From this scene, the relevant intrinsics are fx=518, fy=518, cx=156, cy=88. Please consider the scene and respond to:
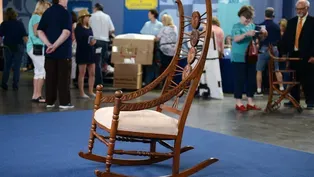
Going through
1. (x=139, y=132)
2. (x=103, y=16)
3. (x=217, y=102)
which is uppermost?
(x=103, y=16)

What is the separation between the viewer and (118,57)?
8.95 metres

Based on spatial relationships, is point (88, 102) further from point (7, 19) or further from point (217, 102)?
point (7, 19)

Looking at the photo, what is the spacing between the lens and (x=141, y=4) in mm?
11547

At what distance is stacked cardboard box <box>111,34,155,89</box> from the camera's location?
8922mm

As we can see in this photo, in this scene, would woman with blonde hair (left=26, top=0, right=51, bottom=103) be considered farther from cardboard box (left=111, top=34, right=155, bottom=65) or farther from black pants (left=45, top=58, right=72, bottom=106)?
cardboard box (left=111, top=34, right=155, bottom=65)

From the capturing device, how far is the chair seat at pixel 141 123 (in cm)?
292

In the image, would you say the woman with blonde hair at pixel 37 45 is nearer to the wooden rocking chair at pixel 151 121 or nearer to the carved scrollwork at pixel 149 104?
the wooden rocking chair at pixel 151 121

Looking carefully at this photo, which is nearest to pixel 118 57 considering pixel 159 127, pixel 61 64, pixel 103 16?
pixel 103 16

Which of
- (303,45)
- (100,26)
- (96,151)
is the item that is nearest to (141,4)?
(100,26)

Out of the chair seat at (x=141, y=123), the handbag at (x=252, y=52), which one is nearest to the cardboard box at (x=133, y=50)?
the handbag at (x=252, y=52)

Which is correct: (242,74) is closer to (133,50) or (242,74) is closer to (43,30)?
(43,30)

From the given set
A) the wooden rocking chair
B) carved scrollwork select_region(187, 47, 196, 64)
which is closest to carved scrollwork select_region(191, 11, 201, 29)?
the wooden rocking chair

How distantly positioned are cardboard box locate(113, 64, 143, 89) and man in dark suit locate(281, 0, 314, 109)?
2.77m

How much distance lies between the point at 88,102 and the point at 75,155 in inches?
132
